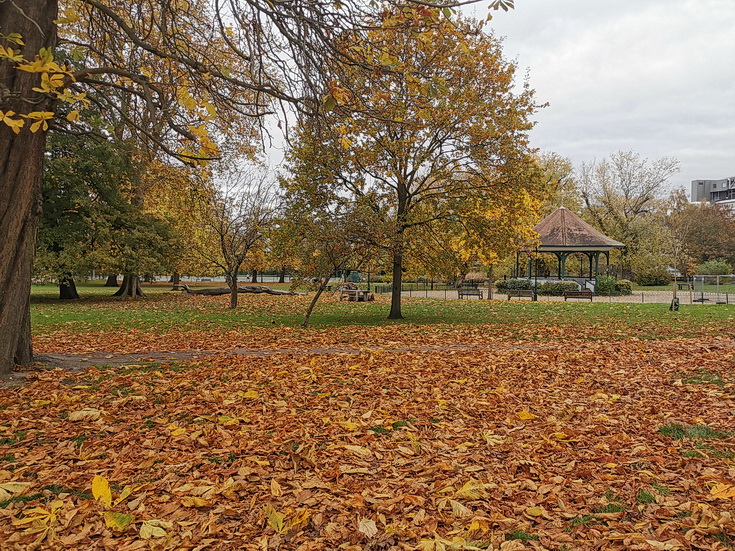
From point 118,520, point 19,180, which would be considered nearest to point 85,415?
point 118,520

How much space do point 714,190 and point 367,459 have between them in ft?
457

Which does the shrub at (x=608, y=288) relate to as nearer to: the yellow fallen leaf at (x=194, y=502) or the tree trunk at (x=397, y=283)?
the tree trunk at (x=397, y=283)

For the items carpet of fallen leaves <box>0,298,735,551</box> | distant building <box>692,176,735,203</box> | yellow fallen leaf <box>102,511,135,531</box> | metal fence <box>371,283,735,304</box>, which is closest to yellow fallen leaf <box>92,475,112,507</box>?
carpet of fallen leaves <box>0,298,735,551</box>

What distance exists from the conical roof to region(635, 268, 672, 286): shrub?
37.2 ft

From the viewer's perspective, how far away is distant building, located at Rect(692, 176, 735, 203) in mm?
104812

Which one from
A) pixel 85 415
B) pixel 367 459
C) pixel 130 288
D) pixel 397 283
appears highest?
pixel 397 283

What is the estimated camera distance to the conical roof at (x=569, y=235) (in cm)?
3105

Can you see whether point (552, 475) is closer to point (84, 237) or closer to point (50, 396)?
point (50, 396)

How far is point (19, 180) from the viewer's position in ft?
17.6

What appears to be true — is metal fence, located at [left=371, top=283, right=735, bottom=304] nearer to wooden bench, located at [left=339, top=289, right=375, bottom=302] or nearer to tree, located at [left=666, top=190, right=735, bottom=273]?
wooden bench, located at [left=339, top=289, right=375, bottom=302]

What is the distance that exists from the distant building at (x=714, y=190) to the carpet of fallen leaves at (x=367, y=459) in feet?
410

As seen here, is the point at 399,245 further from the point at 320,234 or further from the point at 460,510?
the point at 460,510

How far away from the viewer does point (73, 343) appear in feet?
29.3

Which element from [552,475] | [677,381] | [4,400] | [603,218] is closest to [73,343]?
[4,400]
